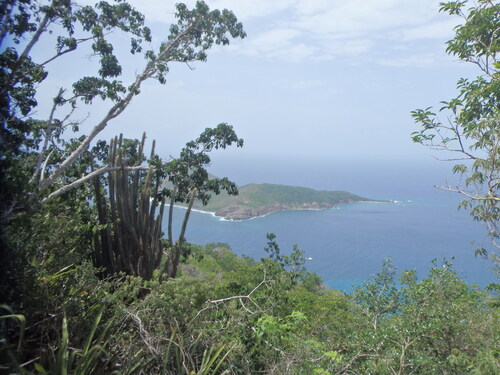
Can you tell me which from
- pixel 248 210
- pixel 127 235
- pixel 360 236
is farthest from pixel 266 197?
pixel 127 235

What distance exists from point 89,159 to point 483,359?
24.2ft

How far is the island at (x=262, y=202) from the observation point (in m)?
60.6

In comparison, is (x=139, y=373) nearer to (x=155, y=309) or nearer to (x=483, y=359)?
(x=155, y=309)

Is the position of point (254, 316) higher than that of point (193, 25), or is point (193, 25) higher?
point (193, 25)

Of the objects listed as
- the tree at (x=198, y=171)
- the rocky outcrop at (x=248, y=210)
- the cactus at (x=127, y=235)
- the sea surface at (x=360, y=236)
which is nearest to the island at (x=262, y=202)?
the rocky outcrop at (x=248, y=210)

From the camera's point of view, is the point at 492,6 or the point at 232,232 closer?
the point at 492,6

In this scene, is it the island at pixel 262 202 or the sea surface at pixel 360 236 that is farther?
the island at pixel 262 202

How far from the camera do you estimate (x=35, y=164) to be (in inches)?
261

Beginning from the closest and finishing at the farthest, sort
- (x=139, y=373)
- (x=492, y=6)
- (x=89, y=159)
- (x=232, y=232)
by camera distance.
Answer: (x=139, y=373) → (x=492, y=6) → (x=89, y=159) → (x=232, y=232)

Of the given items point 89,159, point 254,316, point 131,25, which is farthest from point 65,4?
point 254,316

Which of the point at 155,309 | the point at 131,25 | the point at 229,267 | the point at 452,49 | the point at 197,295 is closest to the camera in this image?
the point at 155,309

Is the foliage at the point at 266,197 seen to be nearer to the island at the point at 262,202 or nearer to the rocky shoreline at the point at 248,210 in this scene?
the island at the point at 262,202

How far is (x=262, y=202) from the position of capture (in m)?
62.8

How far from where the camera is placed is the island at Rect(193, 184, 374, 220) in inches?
2384
